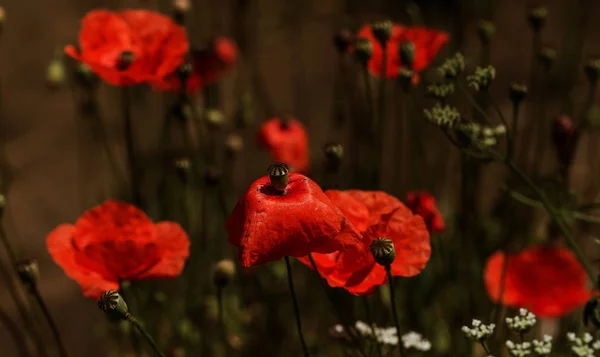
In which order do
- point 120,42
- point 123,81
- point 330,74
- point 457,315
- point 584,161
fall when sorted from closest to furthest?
point 123,81 → point 120,42 → point 457,315 → point 584,161 → point 330,74

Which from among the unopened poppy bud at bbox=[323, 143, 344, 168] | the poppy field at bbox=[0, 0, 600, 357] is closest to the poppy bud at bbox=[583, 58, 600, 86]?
the poppy field at bbox=[0, 0, 600, 357]

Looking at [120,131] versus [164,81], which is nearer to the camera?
[164,81]

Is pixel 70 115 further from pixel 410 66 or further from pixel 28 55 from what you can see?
pixel 410 66

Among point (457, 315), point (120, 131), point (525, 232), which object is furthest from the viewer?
point (120, 131)

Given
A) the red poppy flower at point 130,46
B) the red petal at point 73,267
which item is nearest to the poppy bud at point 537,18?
the red poppy flower at point 130,46

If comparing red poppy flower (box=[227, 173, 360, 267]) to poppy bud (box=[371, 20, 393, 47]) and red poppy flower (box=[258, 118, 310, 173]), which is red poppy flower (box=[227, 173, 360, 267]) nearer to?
poppy bud (box=[371, 20, 393, 47])

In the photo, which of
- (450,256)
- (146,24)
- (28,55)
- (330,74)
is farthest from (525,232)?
(28,55)

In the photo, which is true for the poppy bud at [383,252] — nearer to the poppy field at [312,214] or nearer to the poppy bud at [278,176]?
the poppy field at [312,214]
